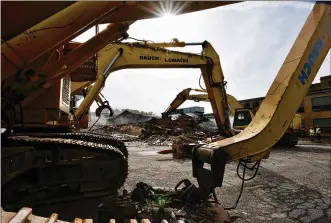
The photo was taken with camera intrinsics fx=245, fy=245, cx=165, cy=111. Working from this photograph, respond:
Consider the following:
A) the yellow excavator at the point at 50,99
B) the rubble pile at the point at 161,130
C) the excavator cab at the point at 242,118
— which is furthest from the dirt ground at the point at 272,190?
the rubble pile at the point at 161,130

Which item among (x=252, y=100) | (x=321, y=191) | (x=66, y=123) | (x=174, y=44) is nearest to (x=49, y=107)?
(x=66, y=123)

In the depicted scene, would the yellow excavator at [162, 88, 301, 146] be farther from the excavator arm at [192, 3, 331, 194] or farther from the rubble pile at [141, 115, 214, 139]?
the excavator arm at [192, 3, 331, 194]

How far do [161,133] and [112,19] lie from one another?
51.4 feet

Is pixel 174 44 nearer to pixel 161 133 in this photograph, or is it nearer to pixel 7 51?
pixel 7 51

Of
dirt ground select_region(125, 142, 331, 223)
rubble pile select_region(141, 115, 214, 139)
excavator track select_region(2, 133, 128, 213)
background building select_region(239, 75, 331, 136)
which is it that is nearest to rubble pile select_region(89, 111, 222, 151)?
rubble pile select_region(141, 115, 214, 139)

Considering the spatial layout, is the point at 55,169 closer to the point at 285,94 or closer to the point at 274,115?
the point at 274,115

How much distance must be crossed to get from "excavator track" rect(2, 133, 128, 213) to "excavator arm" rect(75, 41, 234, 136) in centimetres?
268

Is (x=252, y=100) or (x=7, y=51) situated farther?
(x=252, y=100)

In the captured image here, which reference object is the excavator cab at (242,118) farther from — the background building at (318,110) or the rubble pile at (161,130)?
the background building at (318,110)

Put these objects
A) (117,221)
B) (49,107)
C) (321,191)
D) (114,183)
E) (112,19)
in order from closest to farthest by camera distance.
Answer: (112,19) < (117,221) < (49,107) < (114,183) < (321,191)

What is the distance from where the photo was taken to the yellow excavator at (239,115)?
43.5 ft

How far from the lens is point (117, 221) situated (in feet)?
8.65

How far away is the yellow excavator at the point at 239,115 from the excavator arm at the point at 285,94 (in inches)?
306

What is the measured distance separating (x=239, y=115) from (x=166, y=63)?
7.27m
